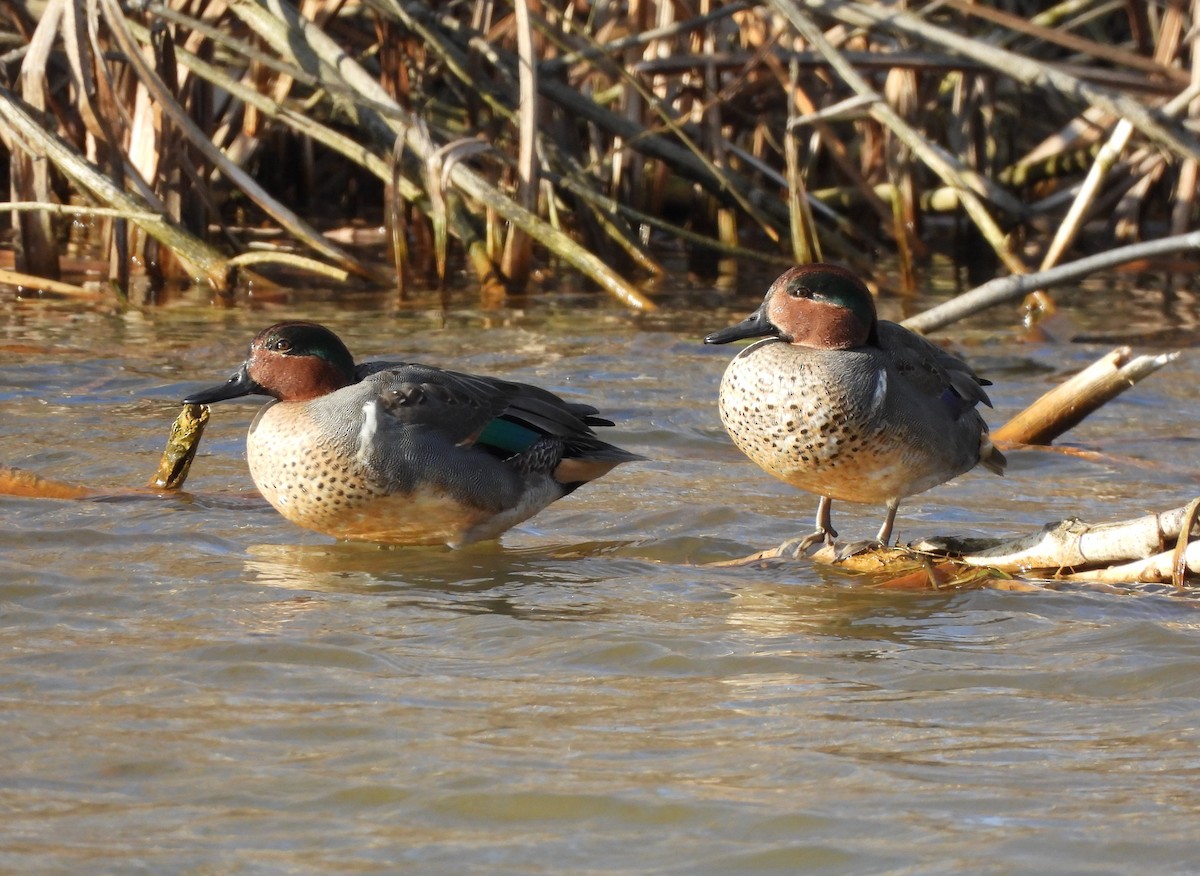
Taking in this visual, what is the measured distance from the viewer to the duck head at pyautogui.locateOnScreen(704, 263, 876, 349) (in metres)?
4.33

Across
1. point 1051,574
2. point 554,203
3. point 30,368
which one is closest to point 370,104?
point 554,203

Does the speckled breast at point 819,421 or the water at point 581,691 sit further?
the speckled breast at point 819,421

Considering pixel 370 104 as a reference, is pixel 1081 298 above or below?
below

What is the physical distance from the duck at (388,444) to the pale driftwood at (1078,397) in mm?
1556

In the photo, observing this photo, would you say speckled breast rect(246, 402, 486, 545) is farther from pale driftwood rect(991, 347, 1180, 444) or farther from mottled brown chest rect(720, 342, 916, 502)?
pale driftwood rect(991, 347, 1180, 444)

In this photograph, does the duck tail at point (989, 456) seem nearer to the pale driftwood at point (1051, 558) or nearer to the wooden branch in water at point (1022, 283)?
the pale driftwood at point (1051, 558)

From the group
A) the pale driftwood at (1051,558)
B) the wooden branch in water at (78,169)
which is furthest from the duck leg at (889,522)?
the wooden branch in water at (78,169)

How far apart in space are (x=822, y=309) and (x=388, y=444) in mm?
1143

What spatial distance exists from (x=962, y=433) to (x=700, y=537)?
0.75 m

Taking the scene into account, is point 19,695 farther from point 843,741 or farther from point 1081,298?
point 1081,298

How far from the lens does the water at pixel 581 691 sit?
2.64 metres

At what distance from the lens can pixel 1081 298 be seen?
896 cm

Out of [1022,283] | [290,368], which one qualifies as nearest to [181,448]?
[290,368]

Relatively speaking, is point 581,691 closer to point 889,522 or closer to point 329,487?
point 329,487
